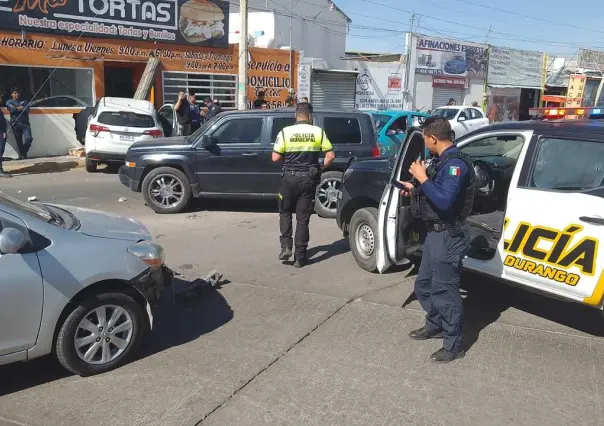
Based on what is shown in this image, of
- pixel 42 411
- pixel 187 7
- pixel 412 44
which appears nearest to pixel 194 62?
pixel 187 7

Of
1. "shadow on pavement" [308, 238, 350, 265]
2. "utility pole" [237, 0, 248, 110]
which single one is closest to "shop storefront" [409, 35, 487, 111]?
"utility pole" [237, 0, 248, 110]

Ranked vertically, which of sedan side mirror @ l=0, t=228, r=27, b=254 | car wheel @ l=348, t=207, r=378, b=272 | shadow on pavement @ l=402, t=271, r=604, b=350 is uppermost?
sedan side mirror @ l=0, t=228, r=27, b=254

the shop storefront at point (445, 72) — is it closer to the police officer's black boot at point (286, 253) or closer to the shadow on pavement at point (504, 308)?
the police officer's black boot at point (286, 253)

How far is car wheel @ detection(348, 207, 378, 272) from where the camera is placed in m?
6.34

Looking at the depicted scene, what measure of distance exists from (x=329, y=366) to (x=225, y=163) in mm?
5612

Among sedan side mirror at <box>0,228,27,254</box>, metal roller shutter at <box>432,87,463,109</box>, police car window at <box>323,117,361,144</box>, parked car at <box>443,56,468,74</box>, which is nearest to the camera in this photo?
sedan side mirror at <box>0,228,27,254</box>

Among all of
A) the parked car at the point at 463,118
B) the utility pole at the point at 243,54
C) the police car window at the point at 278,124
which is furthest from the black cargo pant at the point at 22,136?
the parked car at the point at 463,118

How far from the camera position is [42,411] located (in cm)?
359

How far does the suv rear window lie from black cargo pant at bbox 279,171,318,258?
7.92 m

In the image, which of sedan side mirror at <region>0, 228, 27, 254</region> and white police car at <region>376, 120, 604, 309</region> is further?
white police car at <region>376, 120, 604, 309</region>

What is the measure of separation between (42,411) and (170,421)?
81 centimetres

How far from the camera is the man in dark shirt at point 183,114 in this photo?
14.8 m

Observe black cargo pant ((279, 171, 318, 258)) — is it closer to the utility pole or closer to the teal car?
the teal car

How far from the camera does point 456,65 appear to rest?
2962cm
